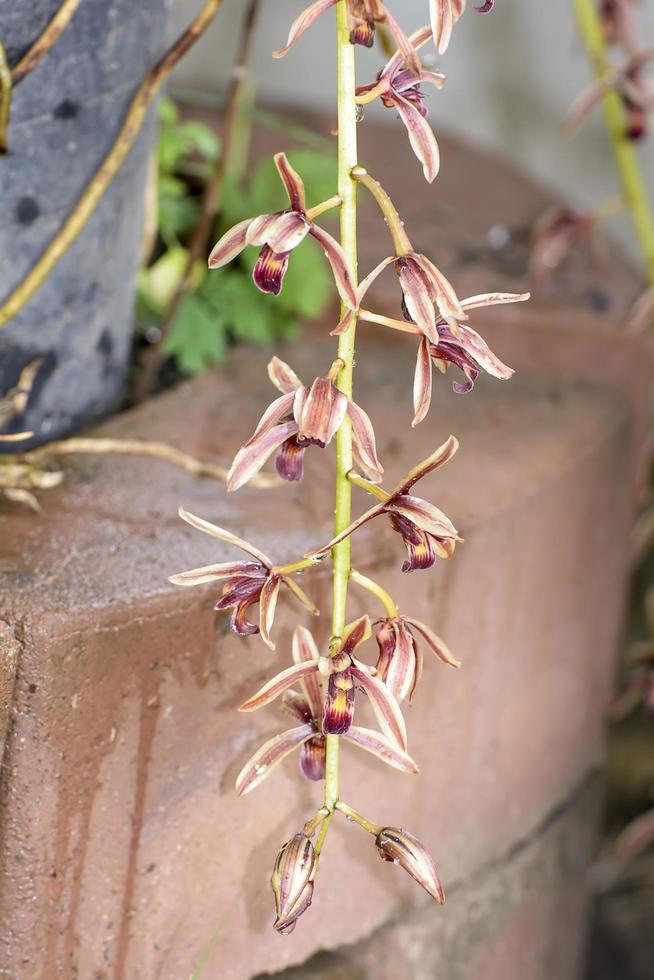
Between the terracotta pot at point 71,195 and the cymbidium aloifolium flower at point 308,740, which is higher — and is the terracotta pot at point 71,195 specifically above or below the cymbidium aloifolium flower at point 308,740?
above

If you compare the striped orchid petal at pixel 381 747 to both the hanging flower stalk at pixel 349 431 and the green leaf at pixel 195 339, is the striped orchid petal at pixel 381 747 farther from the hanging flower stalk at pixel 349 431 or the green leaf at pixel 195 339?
the green leaf at pixel 195 339

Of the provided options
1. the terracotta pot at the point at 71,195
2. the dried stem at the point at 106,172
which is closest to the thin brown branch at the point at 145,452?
the terracotta pot at the point at 71,195

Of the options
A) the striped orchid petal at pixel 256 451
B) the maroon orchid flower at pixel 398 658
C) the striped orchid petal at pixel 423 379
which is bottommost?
the maroon orchid flower at pixel 398 658

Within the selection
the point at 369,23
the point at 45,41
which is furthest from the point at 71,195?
the point at 369,23

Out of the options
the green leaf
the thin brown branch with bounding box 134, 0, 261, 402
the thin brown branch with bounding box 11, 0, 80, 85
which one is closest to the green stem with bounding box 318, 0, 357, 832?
the thin brown branch with bounding box 11, 0, 80, 85

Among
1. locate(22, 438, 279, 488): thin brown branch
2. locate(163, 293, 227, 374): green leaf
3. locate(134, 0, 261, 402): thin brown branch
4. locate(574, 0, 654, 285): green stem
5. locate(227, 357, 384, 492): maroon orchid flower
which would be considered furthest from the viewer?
locate(574, 0, 654, 285): green stem

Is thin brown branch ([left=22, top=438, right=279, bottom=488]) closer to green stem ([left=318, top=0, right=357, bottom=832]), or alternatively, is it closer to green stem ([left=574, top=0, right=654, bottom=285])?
green stem ([left=318, top=0, right=357, bottom=832])
